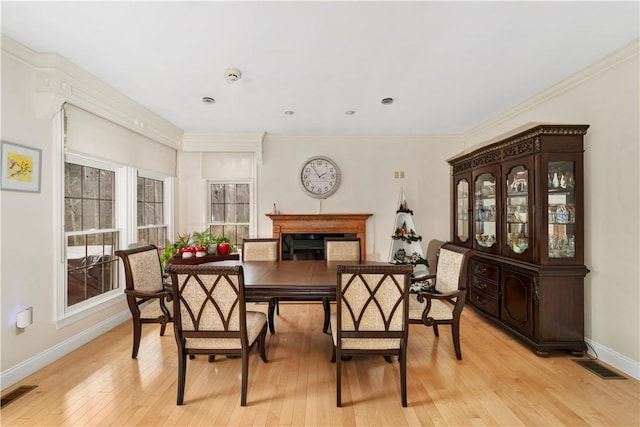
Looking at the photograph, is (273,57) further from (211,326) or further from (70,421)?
(70,421)

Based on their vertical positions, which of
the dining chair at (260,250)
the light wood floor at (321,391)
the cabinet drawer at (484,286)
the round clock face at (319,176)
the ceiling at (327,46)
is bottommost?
the light wood floor at (321,391)

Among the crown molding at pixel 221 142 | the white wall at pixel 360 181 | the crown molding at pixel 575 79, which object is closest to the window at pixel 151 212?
the white wall at pixel 360 181

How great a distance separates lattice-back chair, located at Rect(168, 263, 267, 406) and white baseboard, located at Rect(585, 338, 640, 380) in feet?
9.53

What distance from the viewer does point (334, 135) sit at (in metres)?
4.77

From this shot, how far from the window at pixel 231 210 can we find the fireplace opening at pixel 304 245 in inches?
28.0

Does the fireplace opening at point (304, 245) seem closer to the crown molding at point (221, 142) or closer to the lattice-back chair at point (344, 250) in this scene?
the lattice-back chair at point (344, 250)

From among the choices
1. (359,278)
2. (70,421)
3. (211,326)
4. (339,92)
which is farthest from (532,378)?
(70,421)

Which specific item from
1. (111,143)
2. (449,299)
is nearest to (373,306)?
(449,299)

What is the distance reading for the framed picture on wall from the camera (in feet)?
7.10

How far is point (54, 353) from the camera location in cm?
255

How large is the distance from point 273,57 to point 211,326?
6.74 feet

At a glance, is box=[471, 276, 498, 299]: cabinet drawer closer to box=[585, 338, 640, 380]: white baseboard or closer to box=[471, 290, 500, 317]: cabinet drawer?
box=[471, 290, 500, 317]: cabinet drawer

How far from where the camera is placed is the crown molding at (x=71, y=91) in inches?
93.6

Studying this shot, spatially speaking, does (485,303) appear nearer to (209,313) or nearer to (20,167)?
(209,313)
